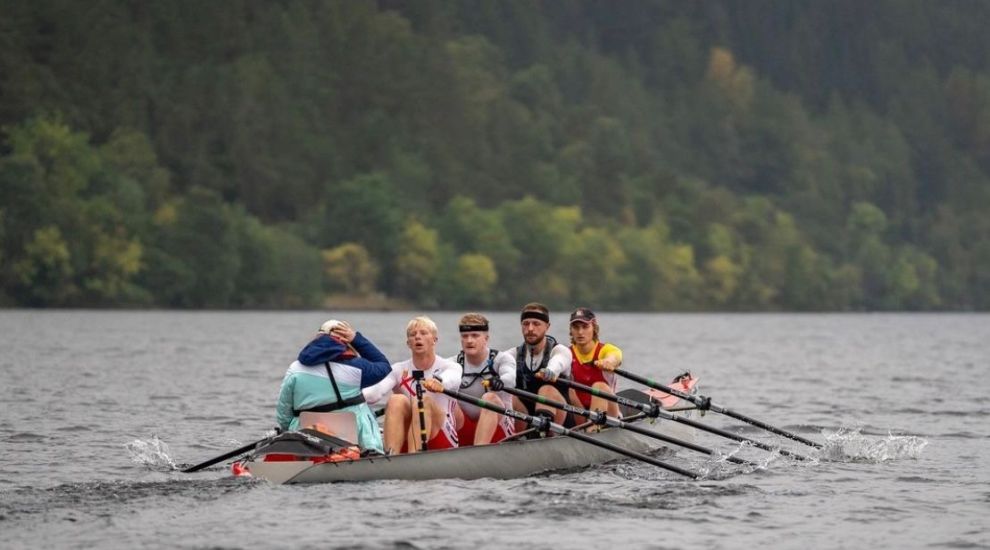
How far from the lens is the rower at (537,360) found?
72.2ft

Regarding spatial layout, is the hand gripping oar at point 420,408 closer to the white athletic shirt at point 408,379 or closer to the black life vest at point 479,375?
the white athletic shirt at point 408,379

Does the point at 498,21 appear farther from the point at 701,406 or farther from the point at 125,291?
the point at 701,406

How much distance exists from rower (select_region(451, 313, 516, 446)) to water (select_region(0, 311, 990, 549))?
0.94 m

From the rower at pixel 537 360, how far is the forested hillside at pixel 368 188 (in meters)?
76.3

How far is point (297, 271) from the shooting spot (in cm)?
11088

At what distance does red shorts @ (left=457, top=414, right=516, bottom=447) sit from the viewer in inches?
864

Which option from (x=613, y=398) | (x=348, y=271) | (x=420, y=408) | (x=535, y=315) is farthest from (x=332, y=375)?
(x=348, y=271)

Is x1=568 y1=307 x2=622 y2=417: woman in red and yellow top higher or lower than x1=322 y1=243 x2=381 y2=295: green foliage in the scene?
lower

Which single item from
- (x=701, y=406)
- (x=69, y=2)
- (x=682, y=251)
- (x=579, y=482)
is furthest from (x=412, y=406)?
(x=682, y=251)

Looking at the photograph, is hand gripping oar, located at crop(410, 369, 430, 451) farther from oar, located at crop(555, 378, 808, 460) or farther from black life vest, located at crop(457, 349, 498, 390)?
oar, located at crop(555, 378, 808, 460)

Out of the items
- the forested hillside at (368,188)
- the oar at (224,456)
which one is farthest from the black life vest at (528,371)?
the forested hillside at (368,188)

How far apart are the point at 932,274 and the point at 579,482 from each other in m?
152

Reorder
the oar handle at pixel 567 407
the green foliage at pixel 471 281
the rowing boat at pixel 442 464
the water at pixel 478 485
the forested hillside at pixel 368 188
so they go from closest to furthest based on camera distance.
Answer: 1. the water at pixel 478 485
2. the rowing boat at pixel 442 464
3. the oar handle at pixel 567 407
4. the forested hillside at pixel 368 188
5. the green foliage at pixel 471 281

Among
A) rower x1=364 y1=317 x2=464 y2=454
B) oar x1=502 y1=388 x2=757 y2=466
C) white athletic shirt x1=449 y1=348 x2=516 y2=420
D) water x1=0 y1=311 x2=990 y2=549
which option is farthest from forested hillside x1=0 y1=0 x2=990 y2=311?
rower x1=364 y1=317 x2=464 y2=454
